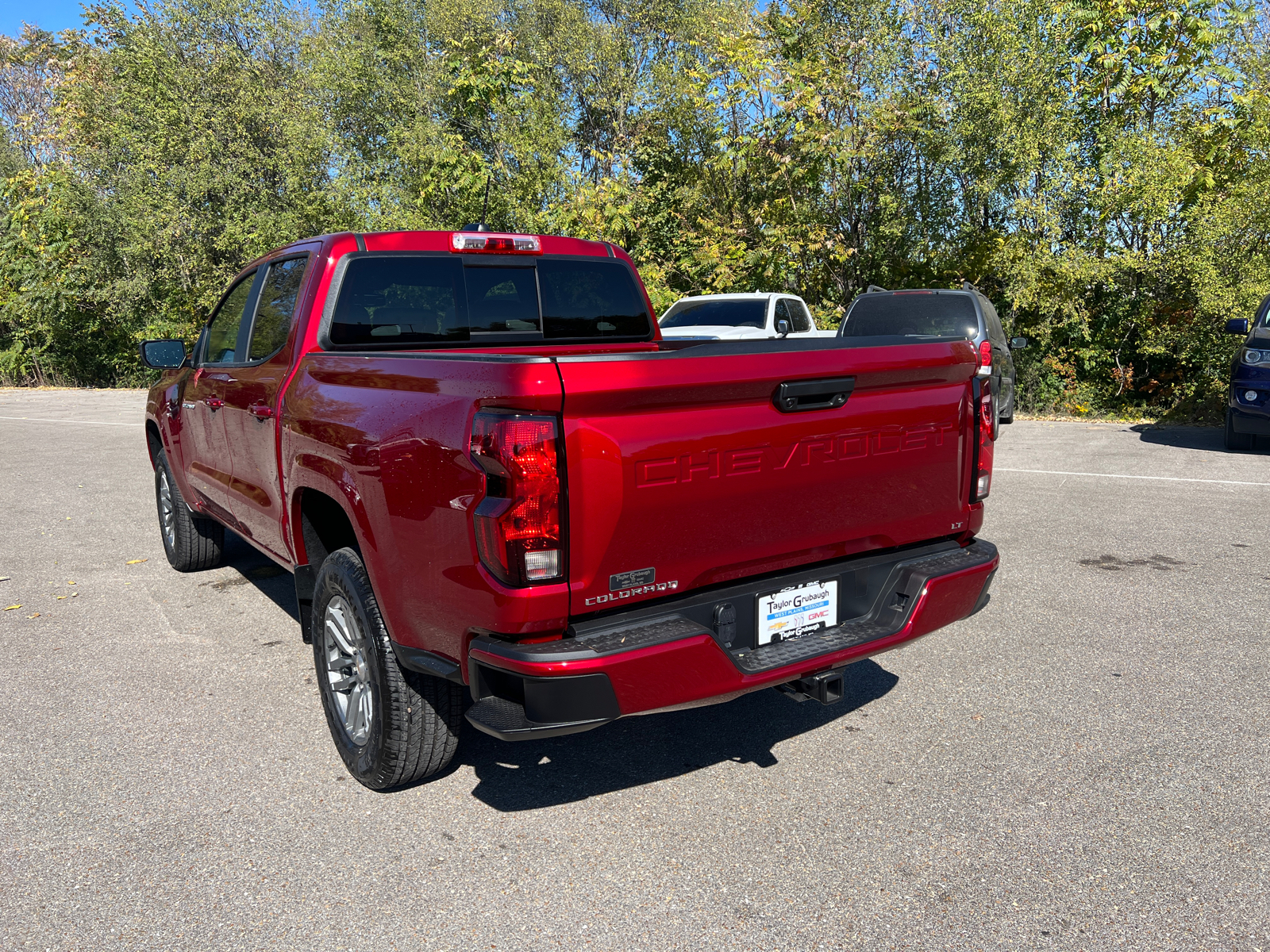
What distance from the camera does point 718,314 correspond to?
14.2 m

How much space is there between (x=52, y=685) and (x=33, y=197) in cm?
3401

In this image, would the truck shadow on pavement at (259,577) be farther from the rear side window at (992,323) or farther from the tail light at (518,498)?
the rear side window at (992,323)

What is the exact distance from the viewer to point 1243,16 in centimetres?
1500

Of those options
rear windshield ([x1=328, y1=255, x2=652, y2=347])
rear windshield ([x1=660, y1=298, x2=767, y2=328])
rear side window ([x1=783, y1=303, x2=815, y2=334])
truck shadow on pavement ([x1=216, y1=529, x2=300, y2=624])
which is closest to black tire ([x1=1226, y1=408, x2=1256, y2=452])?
rear side window ([x1=783, y1=303, x2=815, y2=334])

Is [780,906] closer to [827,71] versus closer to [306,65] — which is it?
[827,71]

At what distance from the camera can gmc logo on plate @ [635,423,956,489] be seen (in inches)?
107

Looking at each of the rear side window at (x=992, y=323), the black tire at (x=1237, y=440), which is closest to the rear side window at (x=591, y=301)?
the rear side window at (x=992, y=323)

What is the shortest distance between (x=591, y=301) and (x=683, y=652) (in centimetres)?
241

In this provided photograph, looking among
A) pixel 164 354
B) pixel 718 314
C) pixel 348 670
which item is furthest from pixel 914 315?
pixel 348 670

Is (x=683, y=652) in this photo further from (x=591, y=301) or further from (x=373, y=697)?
(x=591, y=301)

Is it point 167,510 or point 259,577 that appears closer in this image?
point 259,577

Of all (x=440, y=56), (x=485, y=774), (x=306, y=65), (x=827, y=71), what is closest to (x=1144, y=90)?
(x=827, y=71)

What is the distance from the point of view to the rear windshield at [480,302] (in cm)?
407

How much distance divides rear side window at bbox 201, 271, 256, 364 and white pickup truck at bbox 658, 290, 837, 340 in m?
8.48
